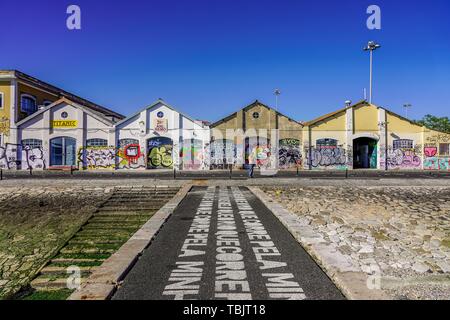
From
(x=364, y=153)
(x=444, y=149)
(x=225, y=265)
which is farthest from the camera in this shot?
(x=364, y=153)

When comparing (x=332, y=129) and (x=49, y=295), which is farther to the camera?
(x=332, y=129)

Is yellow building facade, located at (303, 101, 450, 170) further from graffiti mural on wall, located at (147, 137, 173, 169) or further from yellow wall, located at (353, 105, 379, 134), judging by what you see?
graffiti mural on wall, located at (147, 137, 173, 169)

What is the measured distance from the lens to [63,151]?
3231cm

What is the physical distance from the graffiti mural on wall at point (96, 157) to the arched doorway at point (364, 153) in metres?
24.4

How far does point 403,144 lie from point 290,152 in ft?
37.1

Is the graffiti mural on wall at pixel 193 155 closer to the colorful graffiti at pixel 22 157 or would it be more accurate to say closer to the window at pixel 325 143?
the window at pixel 325 143

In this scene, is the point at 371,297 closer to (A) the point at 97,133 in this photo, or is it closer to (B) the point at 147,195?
(B) the point at 147,195

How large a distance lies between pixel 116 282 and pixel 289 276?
2.30 m

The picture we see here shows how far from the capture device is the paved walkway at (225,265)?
13.3ft

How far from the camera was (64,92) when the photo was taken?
40.3 meters

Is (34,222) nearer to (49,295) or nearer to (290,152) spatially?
(49,295)

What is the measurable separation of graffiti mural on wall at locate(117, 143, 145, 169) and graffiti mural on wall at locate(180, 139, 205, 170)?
4040 mm

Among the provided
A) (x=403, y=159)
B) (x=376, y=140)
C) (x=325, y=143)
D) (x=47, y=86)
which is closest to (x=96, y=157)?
(x=47, y=86)

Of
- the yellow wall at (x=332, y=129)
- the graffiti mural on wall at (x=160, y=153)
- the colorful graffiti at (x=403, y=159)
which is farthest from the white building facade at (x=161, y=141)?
the colorful graffiti at (x=403, y=159)
